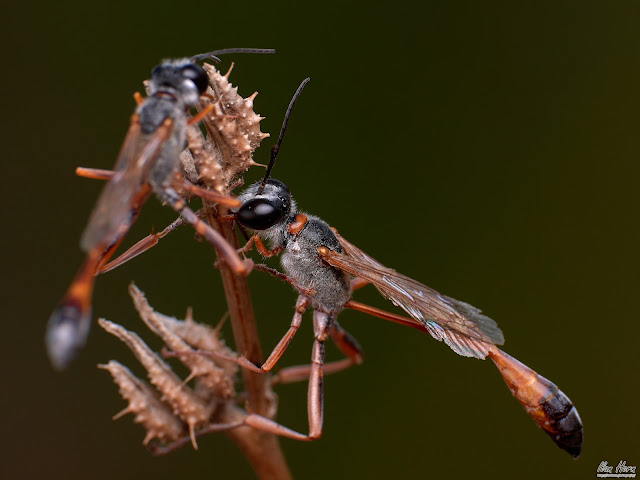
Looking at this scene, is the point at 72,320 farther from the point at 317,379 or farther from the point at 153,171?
the point at 317,379

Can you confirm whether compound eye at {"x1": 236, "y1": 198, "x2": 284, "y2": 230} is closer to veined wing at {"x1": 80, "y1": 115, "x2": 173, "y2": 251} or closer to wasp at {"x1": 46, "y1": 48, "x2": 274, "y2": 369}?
wasp at {"x1": 46, "y1": 48, "x2": 274, "y2": 369}

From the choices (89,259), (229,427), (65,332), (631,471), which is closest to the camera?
(65,332)

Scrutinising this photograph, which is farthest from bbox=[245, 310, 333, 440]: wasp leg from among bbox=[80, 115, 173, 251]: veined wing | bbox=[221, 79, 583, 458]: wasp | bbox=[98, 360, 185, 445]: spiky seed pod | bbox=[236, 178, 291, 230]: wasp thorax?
bbox=[80, 115, 173, 251]: veined wing

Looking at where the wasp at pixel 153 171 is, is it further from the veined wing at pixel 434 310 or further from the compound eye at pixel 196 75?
the veined wing at pixel 434 310

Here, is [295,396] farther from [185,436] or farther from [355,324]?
[185,436]

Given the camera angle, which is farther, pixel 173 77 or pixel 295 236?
pixel 295 236

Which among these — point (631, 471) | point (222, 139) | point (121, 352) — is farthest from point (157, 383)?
point (631, 471)
